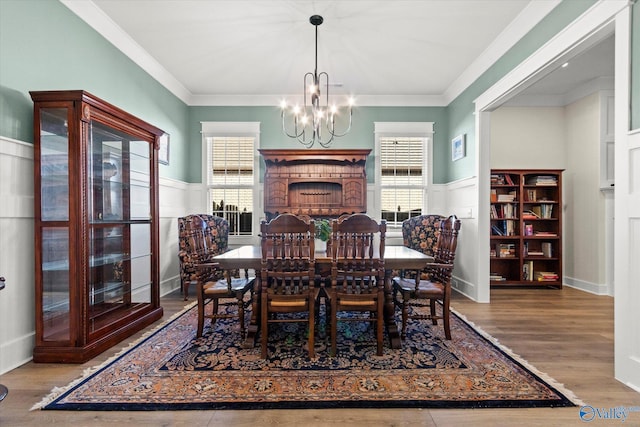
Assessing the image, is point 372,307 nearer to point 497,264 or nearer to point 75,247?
point 75,247

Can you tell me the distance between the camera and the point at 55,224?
223 cm

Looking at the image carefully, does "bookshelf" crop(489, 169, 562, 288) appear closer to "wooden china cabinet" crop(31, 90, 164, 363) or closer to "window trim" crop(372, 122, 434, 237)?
"window trim" crop(372, 122, 434, 237)

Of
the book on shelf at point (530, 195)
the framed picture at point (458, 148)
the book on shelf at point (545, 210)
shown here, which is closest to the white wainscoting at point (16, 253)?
the framed picture at point (458, 148)

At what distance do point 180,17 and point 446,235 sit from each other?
10.5ft

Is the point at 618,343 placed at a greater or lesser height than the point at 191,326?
greater

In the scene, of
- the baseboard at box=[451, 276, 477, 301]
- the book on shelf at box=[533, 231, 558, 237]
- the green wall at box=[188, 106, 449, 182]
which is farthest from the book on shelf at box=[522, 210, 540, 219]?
the baseboard at box=[451, 276, 477, 301]

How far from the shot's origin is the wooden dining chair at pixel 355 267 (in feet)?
7.02

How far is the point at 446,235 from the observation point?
2850mm

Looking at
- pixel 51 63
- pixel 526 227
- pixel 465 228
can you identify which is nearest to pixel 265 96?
pixel 51 63

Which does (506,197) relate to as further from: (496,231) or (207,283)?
(207,283)

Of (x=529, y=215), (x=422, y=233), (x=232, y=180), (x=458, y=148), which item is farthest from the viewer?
(x=232, y=180)

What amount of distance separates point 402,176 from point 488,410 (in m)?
3.78

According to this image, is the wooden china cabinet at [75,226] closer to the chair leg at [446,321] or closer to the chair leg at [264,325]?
the chair leg at [264,325]

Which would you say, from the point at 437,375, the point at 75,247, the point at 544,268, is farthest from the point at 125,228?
the point at 544,268
